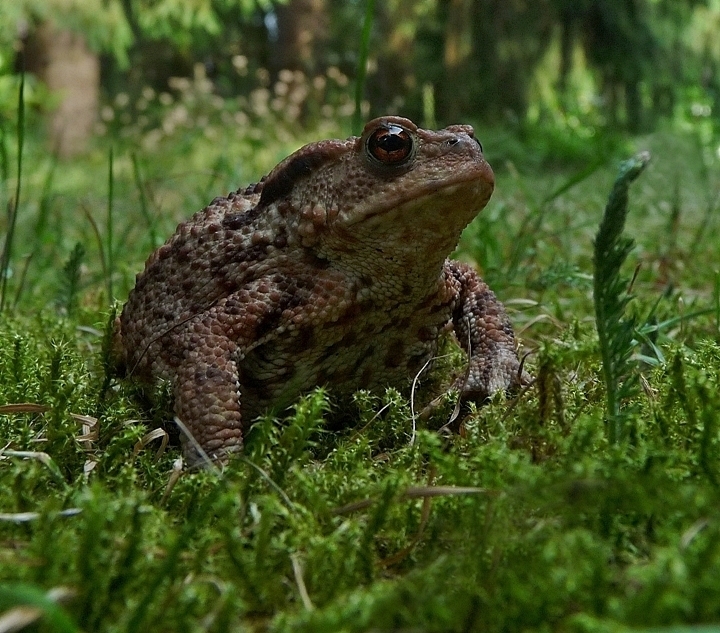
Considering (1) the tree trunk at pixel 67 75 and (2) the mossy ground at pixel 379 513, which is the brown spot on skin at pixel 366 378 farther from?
(1) the tree trunk at pixel 67 75

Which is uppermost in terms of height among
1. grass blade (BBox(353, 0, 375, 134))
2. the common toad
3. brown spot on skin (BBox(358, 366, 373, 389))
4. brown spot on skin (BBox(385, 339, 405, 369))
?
grass blade (BBox(353, 0, 375, 134))

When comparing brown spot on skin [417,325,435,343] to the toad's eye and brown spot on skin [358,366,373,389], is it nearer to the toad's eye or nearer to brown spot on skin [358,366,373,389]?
brown spot on skin [358,366,373,389]

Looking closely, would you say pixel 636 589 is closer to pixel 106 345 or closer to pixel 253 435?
pixel 253 435

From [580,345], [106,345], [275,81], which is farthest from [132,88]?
[580,345]

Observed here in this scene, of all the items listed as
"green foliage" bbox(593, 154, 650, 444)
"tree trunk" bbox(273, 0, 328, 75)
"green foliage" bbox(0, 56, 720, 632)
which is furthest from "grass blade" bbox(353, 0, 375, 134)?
"tree trunk" bbox(273, 0, 328, 75)

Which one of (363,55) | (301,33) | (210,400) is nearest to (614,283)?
(210,400)

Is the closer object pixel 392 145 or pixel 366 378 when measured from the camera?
pixel 392 145

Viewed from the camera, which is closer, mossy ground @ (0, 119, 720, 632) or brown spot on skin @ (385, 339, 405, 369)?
mossy ground @ (0, 119, 720, 632)

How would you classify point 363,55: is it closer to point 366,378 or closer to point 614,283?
point 366,378
